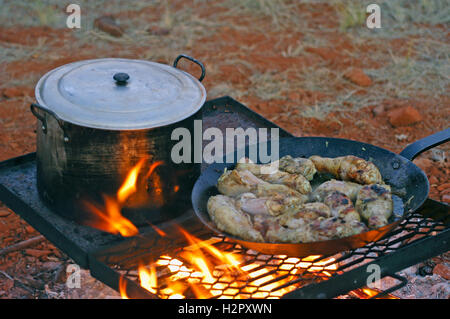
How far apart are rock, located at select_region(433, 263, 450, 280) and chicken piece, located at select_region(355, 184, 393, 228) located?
0.88 metres

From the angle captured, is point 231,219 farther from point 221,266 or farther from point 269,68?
point 269,68

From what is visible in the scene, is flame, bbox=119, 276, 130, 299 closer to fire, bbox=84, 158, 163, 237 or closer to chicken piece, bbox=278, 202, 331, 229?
fire, bbox=84, 158, 163, 237

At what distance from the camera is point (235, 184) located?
3.05 meters

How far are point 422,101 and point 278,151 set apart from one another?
9.52 ft

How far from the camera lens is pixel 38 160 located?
321 cm

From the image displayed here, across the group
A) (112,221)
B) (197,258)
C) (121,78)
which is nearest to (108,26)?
(121,78)

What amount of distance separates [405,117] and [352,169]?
2506 mm

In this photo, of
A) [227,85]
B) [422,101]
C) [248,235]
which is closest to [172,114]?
[248,235]

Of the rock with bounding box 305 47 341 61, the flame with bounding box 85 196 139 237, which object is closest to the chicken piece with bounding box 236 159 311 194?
the flame with bounding box 85 196 139 237

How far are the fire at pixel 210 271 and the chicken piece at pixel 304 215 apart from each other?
25 cm

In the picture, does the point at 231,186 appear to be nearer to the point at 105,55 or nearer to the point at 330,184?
the point at 330,184

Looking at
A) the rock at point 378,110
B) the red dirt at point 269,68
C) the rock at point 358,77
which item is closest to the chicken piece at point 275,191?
the red dirt at point 269,68

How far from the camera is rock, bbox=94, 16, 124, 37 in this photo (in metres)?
7.13
